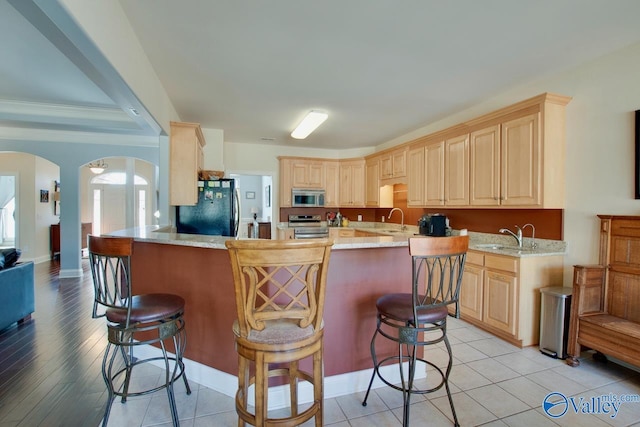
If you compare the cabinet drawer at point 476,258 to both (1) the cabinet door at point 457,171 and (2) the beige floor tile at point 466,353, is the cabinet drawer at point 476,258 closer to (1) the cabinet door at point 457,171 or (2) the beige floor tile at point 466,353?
(1) the cabinet door at point 457,171

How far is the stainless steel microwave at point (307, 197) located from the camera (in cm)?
593

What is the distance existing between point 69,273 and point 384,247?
5.87 m

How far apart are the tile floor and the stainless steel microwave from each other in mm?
3880

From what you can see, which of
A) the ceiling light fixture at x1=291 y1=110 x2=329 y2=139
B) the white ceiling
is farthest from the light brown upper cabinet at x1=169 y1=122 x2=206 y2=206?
the ceiling light fixture at x1=291 y1=110 x2=329 y2=139

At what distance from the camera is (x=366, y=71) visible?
9.54 feet

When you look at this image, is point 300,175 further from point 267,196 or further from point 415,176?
point 267,196

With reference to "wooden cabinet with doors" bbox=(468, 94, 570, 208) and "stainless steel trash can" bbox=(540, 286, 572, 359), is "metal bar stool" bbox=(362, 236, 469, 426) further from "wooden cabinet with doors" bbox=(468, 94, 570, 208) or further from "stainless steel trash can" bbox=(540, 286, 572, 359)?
"wooden cabinet with doors" bbox=(468, 94, 570, 208)

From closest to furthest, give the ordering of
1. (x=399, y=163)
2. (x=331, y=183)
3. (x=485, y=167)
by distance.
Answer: (x=485, y=167)
(x=399, y=163)
(x=331, y=183)

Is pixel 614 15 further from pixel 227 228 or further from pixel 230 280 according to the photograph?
pixel 227 228

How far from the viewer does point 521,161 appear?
2.99 meters

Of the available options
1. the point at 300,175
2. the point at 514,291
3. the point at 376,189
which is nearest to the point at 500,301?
the point at 514,291

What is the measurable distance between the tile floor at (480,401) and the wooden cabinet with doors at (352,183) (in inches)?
151

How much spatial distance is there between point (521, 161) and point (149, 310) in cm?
341

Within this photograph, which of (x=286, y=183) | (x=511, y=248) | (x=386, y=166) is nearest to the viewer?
(x=511, y=248)
